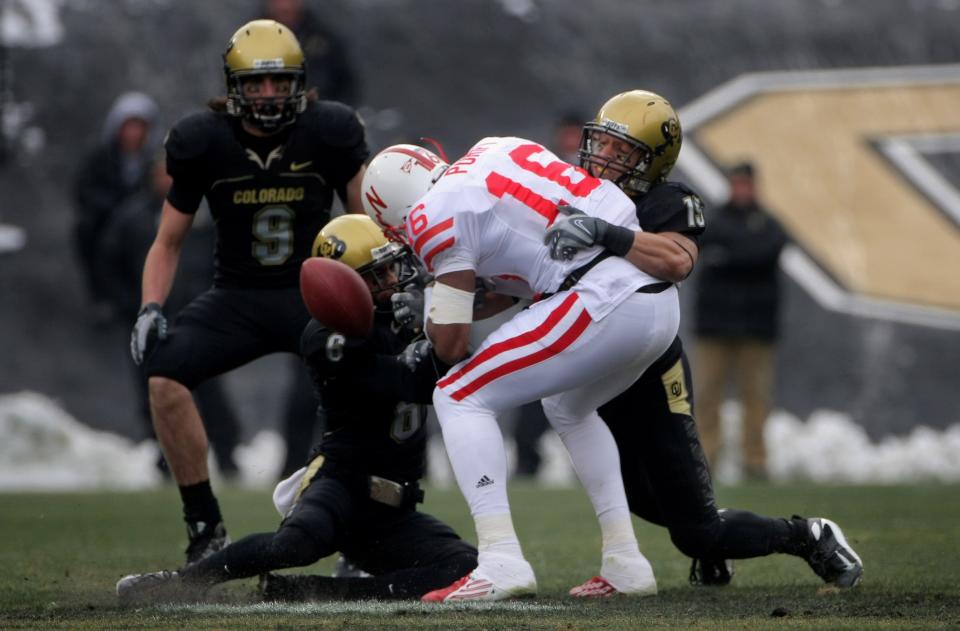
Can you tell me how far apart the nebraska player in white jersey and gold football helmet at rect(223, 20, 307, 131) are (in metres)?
1.10

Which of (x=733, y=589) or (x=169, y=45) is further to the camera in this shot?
(x=169, y=45)

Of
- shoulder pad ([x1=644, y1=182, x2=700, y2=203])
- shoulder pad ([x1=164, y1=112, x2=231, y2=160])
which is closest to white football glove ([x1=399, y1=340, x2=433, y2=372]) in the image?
shoulder pad ([x1=644, y1=182, x2=700, y2=203])

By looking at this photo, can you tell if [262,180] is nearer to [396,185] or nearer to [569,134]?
[396,185]

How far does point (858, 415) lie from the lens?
37.9ft

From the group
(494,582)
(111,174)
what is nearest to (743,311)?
(111,174)

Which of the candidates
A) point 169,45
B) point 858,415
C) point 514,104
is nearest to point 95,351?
point 169,45

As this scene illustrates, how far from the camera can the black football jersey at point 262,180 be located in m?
5.95

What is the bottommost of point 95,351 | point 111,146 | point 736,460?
point 736,460

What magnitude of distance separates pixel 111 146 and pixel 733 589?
6.80m

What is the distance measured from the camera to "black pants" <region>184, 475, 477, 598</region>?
4867 millimetres

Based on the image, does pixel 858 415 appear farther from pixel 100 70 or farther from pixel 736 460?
pixel 100 70

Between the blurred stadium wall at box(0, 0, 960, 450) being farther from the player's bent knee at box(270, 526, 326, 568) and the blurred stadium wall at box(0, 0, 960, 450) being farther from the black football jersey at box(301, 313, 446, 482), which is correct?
the player's bent knee at box(270, 526, 326, 568)

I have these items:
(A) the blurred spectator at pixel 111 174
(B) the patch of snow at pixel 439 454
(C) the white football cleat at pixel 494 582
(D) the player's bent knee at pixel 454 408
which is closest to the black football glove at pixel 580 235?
(D) the player's bent knee at pixel 454 408

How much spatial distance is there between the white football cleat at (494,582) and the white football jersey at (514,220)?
0.75 meters
